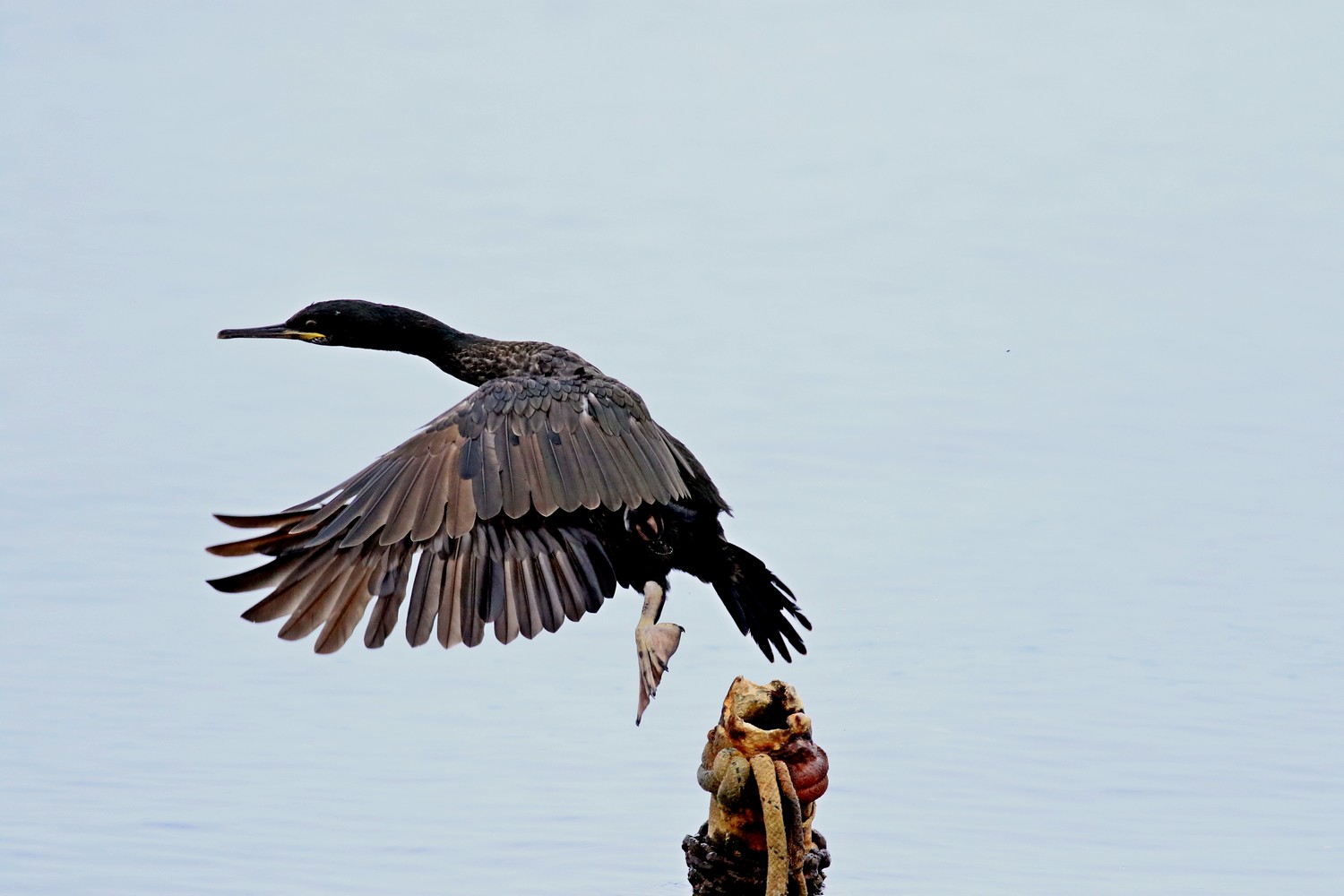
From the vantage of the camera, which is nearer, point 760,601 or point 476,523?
point 476,523

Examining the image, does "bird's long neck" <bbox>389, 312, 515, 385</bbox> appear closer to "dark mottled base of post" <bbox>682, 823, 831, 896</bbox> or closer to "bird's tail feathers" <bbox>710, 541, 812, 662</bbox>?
"bird's tail feathers" <bbox>710, 541, 812, 662</bbox>

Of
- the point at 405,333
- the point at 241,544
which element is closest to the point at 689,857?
the point at 241,544

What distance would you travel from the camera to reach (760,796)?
5.07 m

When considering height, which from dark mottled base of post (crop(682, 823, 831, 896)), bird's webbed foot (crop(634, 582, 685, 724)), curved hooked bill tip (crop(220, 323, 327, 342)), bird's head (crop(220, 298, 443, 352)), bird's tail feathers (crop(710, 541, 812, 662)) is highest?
bird's head (crop(220, 298, 443, 352))

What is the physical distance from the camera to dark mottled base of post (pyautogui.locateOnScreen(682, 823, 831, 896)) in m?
5.21

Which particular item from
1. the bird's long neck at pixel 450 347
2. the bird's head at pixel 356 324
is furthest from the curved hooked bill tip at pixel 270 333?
the bird's long neck at pixel 450 347

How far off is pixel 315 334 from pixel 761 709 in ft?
8.69

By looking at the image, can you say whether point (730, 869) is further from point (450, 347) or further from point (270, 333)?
point (270, 333)

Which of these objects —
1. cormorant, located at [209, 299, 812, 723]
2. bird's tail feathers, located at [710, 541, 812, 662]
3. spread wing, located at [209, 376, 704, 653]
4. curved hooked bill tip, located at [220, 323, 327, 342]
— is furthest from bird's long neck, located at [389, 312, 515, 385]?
bird's tail feathers, located at [710, 541, 812, 662]

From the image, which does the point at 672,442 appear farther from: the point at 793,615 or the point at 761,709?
the point at 761,709

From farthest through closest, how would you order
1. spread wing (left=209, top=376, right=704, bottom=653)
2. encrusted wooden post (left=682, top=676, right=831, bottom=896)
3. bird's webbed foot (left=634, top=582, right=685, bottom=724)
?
bird's webbed foot (left=634, top=582, right=685, bottom=724)
spread wing (left=209, top=376, right=704, bottom=653)
encrusted wooden post (left=682, top=676, right=831, bottom=896)

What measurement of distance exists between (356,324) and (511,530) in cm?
145

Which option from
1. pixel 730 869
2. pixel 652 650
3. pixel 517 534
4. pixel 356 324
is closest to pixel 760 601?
pixel 652 650

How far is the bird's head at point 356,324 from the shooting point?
281 inches
